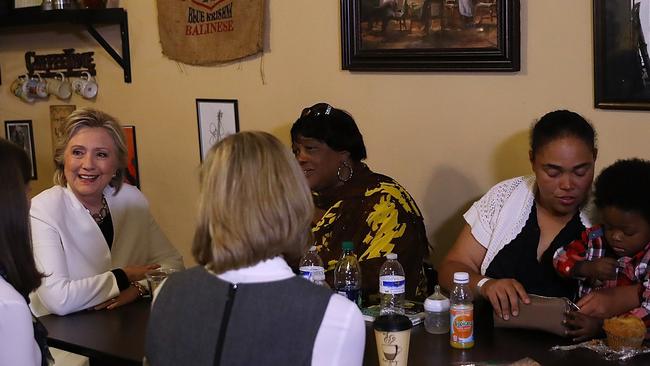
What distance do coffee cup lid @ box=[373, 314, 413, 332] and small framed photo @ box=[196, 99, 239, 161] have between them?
1.89 meters

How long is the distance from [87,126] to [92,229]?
36cm

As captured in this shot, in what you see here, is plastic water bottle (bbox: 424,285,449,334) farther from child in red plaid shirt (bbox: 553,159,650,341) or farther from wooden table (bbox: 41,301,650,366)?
child in red plaid shirt (bbox: 553,159,650,341)

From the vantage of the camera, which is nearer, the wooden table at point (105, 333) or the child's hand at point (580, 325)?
the child's hand at point (580, 325)

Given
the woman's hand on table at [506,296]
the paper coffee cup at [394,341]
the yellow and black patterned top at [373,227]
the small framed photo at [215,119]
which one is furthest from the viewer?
the small framed photo at [215,119]

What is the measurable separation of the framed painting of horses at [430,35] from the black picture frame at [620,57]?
27cm

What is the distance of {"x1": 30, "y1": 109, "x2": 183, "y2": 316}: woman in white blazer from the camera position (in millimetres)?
2578

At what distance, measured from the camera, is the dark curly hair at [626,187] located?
2123 millimetres

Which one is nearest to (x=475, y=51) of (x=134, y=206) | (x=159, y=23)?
(x=134, y=206)

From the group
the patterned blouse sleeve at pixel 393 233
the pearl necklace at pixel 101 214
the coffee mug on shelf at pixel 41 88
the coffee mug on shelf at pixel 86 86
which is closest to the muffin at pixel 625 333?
the patterned blouse sleeve at pixel 393 233

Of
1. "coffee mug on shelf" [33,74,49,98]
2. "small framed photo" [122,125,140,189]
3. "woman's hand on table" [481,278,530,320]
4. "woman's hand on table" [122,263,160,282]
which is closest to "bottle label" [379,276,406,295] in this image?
"woman's hand on table" [481,278,530,320]

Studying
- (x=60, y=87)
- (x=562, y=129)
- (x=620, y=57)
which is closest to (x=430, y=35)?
(x=620, y=57)

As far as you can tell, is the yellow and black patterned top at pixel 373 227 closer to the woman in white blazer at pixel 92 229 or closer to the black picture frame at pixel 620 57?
the woman in white blazer at pixel 92 229

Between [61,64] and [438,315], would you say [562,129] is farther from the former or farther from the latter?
[61,64]

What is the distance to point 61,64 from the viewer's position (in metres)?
4.29
